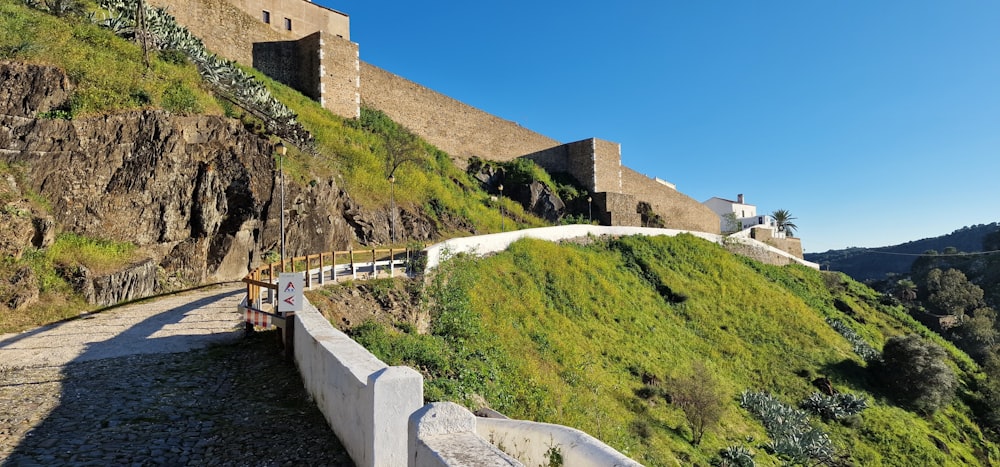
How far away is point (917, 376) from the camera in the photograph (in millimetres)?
20750

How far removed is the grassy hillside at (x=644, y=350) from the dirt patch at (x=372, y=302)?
1.78 ft

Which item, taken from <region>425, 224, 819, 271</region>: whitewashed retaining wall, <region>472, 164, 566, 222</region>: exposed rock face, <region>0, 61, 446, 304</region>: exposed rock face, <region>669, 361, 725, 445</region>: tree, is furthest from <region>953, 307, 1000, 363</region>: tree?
<region>0, 61, 446, 304</region>: exposed rock face

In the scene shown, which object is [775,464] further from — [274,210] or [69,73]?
[69,73]

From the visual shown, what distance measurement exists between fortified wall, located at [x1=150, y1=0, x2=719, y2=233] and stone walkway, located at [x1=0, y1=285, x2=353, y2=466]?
2082 centimetres

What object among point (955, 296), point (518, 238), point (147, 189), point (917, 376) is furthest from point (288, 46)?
point (955, 296)

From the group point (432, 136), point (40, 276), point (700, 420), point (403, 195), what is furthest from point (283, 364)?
point (432, 136)

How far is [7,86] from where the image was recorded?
13227mm

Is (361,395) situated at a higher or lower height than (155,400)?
higher

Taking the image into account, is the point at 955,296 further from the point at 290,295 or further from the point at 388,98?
the point at 290,295

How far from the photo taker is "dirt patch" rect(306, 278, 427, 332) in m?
10.9

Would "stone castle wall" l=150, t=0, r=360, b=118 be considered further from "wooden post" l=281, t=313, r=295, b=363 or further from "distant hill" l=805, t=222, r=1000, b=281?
"distant hill" l=805, t=222, r=1000, b=281

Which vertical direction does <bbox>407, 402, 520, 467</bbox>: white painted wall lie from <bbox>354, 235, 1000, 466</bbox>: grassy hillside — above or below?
above

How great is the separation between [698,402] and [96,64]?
69.6ft

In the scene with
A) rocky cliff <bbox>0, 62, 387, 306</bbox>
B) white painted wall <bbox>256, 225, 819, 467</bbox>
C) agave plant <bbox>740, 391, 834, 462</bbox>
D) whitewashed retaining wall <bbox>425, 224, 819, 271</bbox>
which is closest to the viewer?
white painted wall <bbox>256, 225, 819, 467</bbox>
